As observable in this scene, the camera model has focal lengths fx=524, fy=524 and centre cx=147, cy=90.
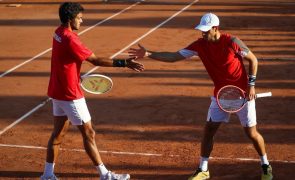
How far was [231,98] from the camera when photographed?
6.95 metres

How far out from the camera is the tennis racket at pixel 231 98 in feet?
22.6

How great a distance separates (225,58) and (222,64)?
0.29 ft

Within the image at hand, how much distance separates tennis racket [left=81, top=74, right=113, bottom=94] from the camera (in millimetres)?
7648

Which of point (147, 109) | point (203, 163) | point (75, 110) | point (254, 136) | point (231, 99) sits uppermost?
point (231, 99)

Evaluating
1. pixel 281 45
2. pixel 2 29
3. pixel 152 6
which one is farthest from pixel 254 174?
pixel 152 6

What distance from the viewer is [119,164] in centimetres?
812

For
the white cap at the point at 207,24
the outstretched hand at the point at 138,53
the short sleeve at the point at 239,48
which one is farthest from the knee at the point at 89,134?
the short sleeve at the point at 239,48

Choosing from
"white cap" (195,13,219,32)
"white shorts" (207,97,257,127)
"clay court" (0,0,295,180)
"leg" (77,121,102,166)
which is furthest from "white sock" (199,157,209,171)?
"white cap" (195,13,219,32)

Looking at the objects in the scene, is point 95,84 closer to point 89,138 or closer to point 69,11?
point 89,138

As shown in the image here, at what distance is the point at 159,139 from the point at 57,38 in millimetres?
3158

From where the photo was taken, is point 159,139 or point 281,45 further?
point 281,45

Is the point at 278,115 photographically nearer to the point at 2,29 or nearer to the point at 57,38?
the point at 57,38

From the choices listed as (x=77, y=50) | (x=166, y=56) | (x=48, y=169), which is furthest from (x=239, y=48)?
(x=48, y=169)

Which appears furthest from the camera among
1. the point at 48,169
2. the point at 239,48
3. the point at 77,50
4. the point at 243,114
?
the point at 48,169
